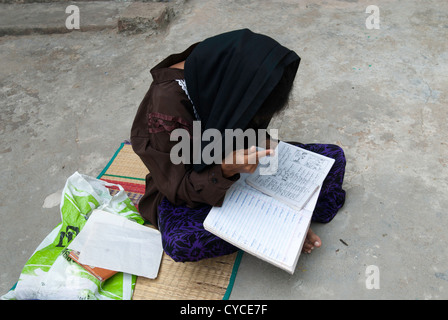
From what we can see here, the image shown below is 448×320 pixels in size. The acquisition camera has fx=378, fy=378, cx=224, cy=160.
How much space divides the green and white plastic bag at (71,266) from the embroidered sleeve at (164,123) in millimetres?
608

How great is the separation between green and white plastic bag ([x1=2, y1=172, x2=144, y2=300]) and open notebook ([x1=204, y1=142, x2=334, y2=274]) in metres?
0.55

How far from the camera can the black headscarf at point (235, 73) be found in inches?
50.0

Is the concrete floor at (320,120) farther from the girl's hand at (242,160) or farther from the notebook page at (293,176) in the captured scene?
the girl's hand at (242,160)

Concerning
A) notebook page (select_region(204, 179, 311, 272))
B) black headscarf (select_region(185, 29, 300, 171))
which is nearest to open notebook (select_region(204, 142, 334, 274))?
notebook page (select_region(204, 179, 311, 272))

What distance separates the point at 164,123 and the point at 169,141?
0.24 feet

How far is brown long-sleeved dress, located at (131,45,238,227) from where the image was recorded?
1.38 m

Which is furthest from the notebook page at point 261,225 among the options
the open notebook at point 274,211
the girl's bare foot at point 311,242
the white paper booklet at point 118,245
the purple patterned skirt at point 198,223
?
the white paper booklet at point 118,245

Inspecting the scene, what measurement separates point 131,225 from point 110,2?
3.25 meters

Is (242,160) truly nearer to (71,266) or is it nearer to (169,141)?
(169,141)

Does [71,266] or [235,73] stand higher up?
[235,73]

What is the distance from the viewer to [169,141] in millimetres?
1404

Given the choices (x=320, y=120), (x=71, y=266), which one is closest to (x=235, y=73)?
(x=71, y=266)

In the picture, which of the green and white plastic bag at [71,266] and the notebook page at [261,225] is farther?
the green and white plastic bag at [71,266]

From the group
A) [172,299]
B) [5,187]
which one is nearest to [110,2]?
[5,187]
